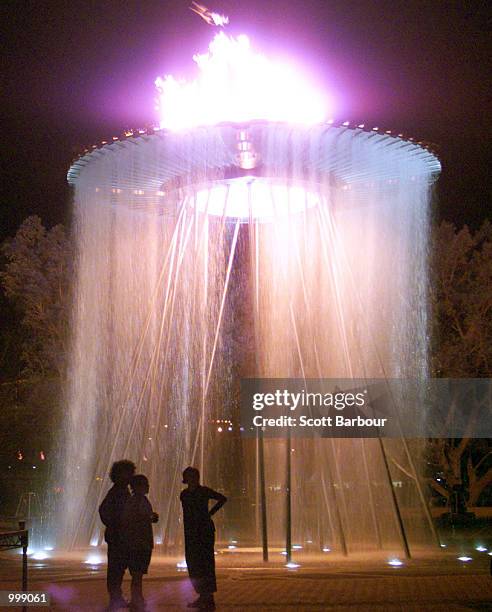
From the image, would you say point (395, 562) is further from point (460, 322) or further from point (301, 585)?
point (460, 322)

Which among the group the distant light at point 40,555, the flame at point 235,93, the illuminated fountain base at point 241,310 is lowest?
the distant light at point 40,555

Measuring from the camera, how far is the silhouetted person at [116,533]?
828cm

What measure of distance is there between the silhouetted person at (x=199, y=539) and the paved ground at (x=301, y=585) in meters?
0.31

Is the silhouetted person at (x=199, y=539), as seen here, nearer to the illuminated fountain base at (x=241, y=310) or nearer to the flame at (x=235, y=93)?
the illuminated fountain base at (x=241, y=310)

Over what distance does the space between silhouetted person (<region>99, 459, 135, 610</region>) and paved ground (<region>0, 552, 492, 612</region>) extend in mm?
546

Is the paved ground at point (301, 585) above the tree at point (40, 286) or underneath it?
underneath

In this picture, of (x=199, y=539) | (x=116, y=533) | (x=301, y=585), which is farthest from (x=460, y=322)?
(x=116, y=533)

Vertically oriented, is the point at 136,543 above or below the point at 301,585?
above

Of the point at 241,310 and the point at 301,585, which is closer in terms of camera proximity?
the point at 301,585

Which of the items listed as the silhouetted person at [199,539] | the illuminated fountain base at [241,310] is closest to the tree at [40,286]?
the illuminated fountain base at [241,310]

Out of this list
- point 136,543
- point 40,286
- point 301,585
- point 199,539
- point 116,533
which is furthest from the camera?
point 40,286

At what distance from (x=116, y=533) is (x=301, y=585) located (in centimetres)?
306

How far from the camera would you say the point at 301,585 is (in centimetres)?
1055

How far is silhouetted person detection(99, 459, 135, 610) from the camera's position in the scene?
8.28 metres
